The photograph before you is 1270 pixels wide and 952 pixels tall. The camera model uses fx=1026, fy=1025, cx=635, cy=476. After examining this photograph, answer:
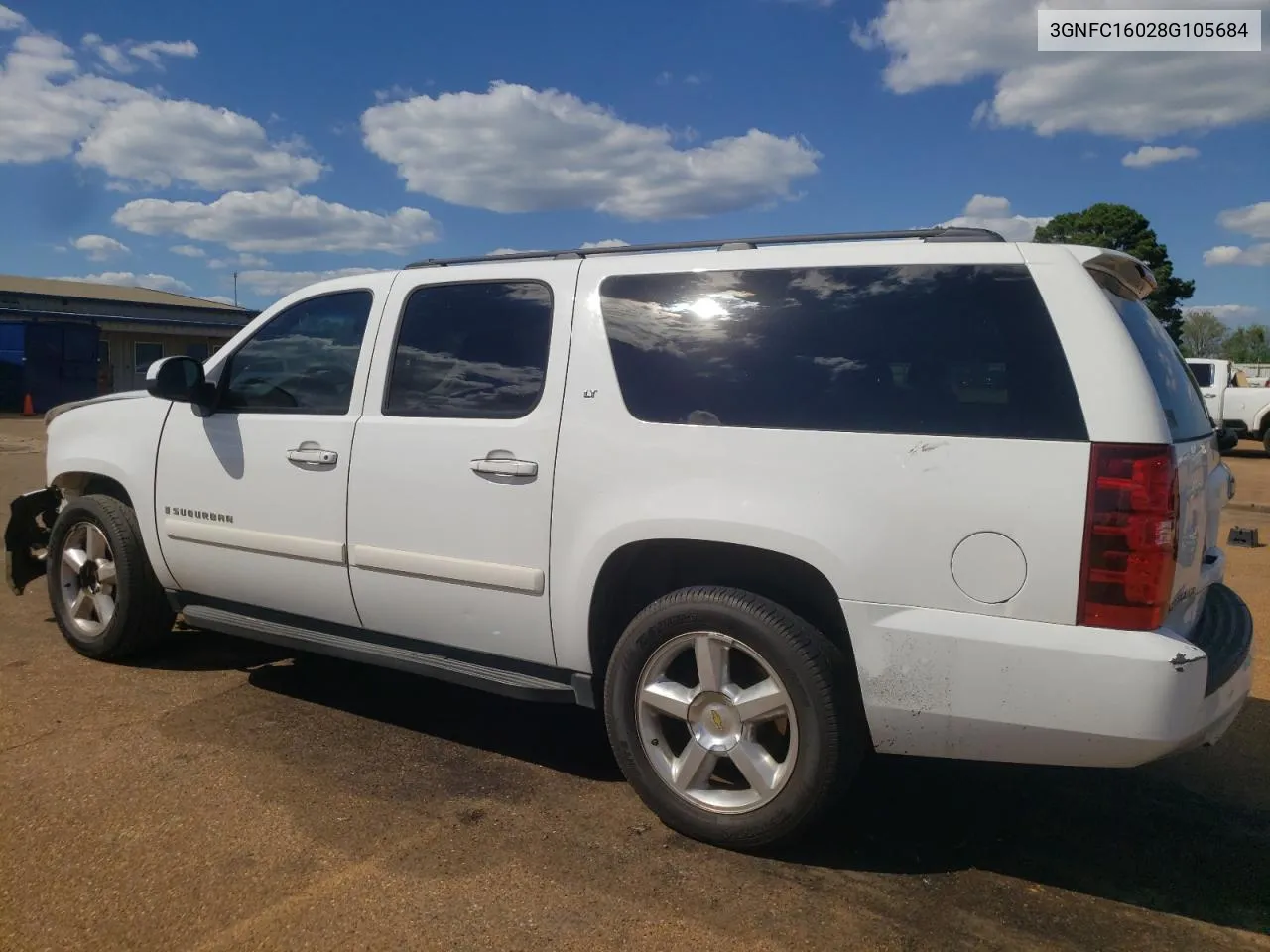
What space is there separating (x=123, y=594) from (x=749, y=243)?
136 inches

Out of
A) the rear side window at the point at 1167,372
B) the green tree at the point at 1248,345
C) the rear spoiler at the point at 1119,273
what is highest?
the green tree at the point at 1248,345

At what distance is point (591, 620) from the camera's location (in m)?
3.57

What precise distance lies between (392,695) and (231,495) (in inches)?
46.8

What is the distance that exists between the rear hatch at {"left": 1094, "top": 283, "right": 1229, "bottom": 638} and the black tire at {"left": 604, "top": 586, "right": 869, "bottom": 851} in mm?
944

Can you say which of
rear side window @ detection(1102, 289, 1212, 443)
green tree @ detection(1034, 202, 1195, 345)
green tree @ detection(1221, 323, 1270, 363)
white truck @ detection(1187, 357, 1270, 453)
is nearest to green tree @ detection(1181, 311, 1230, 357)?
green tree @ detection(1221, 323, 1270, 363)

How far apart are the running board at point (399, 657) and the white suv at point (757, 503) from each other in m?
0.02

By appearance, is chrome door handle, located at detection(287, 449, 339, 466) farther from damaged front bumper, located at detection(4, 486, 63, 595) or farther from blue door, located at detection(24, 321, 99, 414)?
blue door, located at detection(24, 321, 99, 414)

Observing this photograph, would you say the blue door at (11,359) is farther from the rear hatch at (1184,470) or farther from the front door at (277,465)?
the rear hatch at (1184,470)

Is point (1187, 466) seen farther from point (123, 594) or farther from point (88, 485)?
point (88, 485)

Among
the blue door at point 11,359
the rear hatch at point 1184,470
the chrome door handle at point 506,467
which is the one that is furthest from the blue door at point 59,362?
the rear hatch at point 1184,470

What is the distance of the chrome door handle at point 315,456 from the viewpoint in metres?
4.16

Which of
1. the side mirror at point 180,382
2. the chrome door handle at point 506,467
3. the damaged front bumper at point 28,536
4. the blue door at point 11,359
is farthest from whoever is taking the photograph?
the blue door at point 11,359

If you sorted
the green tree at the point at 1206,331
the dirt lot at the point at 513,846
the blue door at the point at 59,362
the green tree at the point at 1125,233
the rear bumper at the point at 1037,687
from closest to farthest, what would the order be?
the rear bumper at the point at 1037,687 → the dirt lot at the point at 513,846 → the blue door at the point at 59,362 → the green tree at the point at 1125,233 → the green tree at the point at 1206,331

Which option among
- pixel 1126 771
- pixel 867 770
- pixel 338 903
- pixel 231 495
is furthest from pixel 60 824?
pixel 1126 771
